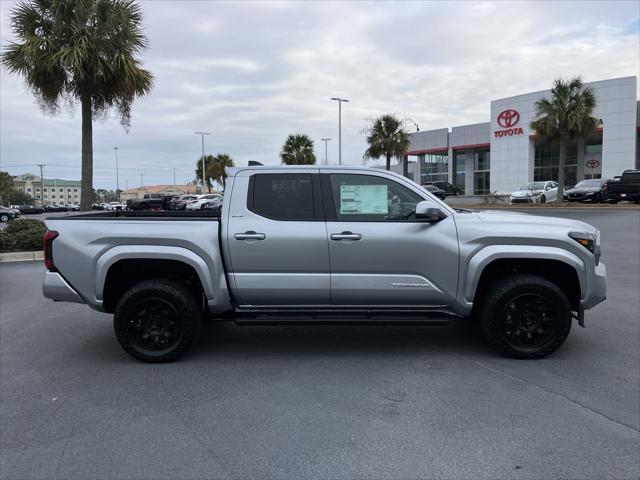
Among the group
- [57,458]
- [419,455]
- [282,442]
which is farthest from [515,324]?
[57,458]

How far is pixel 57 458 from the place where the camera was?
3248mm

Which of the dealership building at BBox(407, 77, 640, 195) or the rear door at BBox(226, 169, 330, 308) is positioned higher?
the dealership building at BBox(407, 77, 640, 195)

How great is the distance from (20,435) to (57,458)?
0.52 metres

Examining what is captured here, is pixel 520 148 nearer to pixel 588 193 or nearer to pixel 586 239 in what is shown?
pixel 588 193

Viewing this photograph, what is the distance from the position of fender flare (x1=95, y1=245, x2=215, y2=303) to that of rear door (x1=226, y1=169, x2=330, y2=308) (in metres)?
0.26

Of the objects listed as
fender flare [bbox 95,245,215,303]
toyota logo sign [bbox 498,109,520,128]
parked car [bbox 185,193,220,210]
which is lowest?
fender flare [bbox 95,245,215,303]

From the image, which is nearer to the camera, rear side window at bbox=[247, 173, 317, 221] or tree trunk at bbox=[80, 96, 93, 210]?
rear side window at bbox=[247, 173, 317, 221]

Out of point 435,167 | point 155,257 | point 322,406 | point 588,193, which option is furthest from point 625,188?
point 435,167

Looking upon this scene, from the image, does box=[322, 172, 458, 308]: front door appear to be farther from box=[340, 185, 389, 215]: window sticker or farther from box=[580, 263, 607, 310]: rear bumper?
box=[580, 263, 607, 310]: rear bumper

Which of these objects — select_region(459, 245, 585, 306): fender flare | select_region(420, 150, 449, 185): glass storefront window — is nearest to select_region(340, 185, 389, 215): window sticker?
select_region(459, 245, 585, 306): fender flare

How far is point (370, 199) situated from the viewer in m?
4.99

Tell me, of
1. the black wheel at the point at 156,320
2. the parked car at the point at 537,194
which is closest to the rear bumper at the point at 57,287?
the black wheel at the point at 156,320

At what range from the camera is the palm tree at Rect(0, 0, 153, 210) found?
15.2 metres

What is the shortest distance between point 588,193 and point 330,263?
30.9 meters
